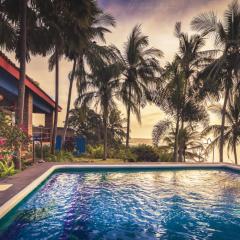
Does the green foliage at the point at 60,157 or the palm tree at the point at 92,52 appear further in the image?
the palm tree at the point at 92,52

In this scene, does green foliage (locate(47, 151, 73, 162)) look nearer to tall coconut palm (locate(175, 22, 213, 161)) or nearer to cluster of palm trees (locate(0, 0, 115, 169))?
cluster of palm trees (locate(0, 0, 115, 169))

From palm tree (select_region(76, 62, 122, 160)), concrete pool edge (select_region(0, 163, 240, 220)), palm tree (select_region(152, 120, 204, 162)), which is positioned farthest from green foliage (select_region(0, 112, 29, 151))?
palm tree (select_region(152, 120, 204, 162))

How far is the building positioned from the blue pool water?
10.7ft

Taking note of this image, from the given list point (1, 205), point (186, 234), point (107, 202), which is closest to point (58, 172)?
point (107, 202)

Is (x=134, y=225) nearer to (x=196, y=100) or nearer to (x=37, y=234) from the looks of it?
(x=37, y=234)

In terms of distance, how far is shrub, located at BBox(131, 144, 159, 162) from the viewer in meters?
20.6

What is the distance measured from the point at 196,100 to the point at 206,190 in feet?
35.2

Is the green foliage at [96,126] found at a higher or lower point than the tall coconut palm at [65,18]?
lower

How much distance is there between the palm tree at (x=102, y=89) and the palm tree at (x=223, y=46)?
5.10 m

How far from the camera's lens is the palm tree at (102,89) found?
18.2 m

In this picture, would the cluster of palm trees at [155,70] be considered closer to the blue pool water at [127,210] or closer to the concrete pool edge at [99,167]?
the concrete pool edge at [99,167]

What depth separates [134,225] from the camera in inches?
240

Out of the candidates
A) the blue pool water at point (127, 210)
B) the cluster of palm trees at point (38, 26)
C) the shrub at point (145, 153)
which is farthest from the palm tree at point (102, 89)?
the blue pool water at point (127, 210)

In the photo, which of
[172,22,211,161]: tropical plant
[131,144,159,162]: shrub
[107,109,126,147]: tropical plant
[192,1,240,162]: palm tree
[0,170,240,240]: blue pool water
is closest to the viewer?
[0,170,240,240]: blue pool water
